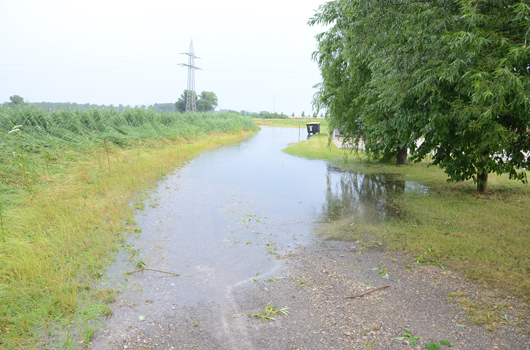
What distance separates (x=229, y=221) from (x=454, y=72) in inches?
200

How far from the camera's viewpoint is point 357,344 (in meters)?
3.89

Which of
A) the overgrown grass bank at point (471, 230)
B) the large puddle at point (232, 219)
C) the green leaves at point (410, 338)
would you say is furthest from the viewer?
the overgrown grass bank at point (471, 230)

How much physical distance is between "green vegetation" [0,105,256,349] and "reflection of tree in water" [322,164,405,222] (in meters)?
4.84

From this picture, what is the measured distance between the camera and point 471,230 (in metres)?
7.46

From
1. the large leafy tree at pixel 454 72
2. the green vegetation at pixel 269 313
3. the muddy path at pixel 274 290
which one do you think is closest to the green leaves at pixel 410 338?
the muddy path at pixel 274 290

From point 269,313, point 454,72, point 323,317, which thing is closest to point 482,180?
point 454,72

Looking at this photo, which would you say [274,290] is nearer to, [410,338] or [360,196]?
[410,338]

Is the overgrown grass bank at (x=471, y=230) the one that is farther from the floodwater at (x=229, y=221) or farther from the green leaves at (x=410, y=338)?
the green leaves at (x=410, y=338)

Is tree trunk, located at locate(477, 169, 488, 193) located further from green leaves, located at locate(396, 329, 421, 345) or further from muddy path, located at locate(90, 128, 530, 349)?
green leaves, located at locate(396, 329, 421, 345)

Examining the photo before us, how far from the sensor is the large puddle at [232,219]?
17.9ft

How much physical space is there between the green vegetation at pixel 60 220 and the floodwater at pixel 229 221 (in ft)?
1.40

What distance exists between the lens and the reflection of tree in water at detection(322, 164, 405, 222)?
355 inches

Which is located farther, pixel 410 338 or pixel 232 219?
pixel 232 219

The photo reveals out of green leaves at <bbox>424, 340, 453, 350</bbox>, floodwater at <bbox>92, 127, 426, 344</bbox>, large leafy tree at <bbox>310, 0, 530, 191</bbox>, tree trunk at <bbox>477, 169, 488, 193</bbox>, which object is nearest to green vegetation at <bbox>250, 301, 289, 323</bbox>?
floodwater at <bbox>92, 127, 426, 344</bbox>
